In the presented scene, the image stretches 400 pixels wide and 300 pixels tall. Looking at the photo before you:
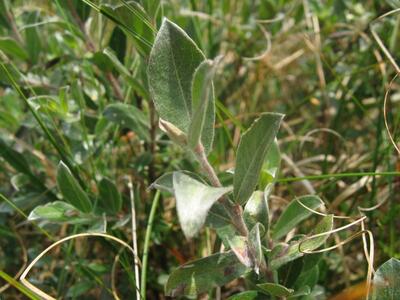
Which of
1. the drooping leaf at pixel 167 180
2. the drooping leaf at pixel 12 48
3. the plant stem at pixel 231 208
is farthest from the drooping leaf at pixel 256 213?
the drooping leaf at pixel 12 48

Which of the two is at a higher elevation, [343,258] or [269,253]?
[269,253]

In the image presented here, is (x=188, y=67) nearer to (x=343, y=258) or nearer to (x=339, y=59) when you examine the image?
(x=343, y=258)

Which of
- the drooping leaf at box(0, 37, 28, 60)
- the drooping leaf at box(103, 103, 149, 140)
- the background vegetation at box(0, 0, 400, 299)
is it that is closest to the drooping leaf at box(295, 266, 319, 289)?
the background vegetation at box(0, 0, 400, 299)

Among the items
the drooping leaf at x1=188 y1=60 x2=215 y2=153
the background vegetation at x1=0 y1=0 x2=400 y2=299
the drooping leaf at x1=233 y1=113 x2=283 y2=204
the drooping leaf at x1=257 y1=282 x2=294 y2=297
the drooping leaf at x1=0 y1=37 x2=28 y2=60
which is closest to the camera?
the drooping leaf at x1=188 y1=60 x2=215 y2=153

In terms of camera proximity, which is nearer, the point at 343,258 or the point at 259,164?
the point at 259,164

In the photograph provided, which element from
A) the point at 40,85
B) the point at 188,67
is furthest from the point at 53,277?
the point at 188,67

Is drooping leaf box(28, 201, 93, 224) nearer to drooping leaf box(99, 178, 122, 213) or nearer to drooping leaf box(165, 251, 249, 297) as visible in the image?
drooping leaf box(99, 178, 122, 213)

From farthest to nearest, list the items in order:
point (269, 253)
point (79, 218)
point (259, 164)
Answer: point (79, 218) < point (269, 253) < point (259, 164)

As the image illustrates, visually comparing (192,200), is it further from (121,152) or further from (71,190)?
(121,152)

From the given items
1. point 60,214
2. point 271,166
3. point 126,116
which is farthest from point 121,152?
point 271,166
